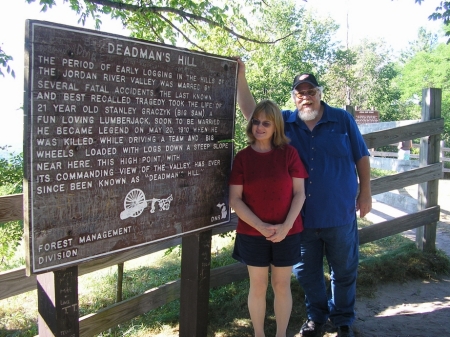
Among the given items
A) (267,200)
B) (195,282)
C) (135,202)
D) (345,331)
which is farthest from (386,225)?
(135,202)

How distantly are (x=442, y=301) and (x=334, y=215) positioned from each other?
6.04 feet

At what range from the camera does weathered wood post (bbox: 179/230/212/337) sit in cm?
286

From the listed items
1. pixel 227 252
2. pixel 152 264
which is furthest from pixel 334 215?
pixel 152 264

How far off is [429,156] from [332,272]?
8.07 ft

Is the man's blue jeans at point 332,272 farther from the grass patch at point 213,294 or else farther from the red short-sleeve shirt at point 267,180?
the red short-sleeve shirt at point 267,180

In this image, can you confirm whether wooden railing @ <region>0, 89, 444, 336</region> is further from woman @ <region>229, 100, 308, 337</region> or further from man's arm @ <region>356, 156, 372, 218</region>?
man's arm @ <region>356, 156, 372, 218</region>

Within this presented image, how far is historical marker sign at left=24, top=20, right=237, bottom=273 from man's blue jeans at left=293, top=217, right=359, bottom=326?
0.94 meters

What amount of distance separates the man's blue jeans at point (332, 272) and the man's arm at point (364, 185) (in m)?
0.20

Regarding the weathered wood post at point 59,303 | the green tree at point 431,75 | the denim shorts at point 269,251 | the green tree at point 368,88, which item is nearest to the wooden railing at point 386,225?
the denim shorts at point 269,251

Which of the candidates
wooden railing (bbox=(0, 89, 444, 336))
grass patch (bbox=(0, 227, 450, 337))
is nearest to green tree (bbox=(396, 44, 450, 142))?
wooden railing (bbox=(0, 89, 444, 336))

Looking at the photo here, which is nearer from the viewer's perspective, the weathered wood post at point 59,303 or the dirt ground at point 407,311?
the weathered wood post at point 59,303

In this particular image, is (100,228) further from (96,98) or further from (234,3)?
(234,3)

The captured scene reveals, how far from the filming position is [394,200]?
782cm

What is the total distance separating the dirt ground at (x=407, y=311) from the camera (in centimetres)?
336
